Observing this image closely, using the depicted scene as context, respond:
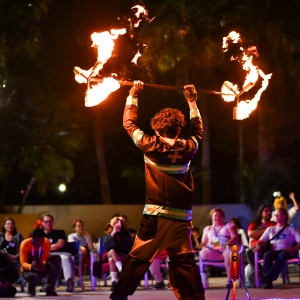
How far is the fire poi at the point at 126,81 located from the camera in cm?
719

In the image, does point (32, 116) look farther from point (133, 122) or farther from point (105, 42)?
point (133, 122)

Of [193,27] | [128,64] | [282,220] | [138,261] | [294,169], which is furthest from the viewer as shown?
[294,169]

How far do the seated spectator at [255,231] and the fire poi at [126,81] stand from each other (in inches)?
209

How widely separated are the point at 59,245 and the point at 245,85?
6.65 meters

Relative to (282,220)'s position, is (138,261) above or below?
below

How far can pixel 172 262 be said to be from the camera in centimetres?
666

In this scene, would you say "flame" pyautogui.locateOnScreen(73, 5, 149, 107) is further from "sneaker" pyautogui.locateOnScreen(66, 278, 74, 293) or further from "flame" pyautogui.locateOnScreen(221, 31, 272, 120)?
"sneaker" pyautogui.locateOnScreen(66, 278, 74, 293)

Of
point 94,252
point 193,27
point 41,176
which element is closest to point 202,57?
point 193,27

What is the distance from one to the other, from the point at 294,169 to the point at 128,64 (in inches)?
1037

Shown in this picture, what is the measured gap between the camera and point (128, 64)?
27.2 feet

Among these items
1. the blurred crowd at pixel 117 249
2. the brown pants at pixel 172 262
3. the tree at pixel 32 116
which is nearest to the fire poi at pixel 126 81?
the brown pants at pixel 172 262

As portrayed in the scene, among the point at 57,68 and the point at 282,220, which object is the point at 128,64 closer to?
the point at 282,220

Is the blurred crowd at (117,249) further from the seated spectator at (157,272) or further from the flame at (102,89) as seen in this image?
the flame at (102,89)

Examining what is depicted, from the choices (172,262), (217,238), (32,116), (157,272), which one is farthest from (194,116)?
(32,116)
